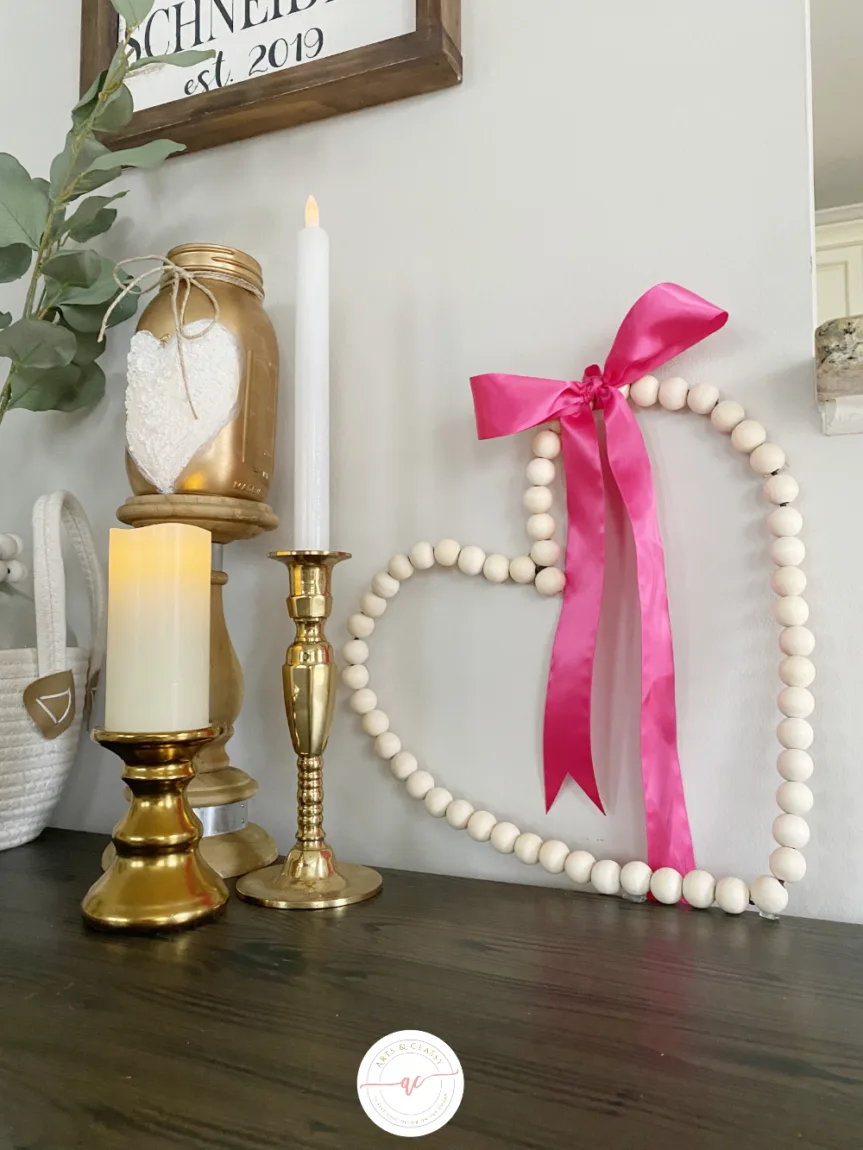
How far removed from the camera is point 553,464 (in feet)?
2.23

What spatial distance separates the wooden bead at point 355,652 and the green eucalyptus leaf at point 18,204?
0.45 metres

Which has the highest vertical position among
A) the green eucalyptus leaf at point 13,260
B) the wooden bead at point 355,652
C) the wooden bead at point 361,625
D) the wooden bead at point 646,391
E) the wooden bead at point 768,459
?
the green eucalyptus leaf at point 13,260

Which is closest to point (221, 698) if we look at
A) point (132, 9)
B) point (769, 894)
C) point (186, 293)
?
point (186, 293)

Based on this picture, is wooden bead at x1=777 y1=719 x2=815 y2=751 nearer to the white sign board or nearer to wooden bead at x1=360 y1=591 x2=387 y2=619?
wooden bead at x1=360 y1=591 x2=387 y2=619

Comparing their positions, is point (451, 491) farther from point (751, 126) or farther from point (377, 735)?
point (751, 126)

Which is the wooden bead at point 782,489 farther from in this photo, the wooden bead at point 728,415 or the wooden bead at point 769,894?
the wooden bead at point 769,894

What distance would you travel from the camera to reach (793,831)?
57 centimetres

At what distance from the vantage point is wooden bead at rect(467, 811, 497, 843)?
2.19 ft

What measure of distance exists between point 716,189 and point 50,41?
753mm

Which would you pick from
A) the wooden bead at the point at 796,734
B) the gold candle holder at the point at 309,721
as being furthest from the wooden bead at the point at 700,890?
the gold candle holder at the point at 309,721

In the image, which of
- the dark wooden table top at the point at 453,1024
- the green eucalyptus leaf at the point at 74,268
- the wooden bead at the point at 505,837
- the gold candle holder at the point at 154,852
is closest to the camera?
the dark wooden table top at the point at 453,1024

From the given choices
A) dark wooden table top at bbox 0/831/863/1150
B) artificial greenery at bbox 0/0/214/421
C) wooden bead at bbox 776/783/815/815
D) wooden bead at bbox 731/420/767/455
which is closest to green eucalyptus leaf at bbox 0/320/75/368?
artificial greenery at bbox 0/0/214/421

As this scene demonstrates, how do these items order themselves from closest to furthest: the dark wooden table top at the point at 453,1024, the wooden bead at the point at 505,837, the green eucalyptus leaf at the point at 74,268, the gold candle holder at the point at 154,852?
the dark wooden table top at the point at 453,1024 → the gold candle holder at the point at 154,852 → the wooden bead at the point at 505,837 → the green eucalyptus leaf at the point at 74,268

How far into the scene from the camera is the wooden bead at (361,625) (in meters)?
0.72
